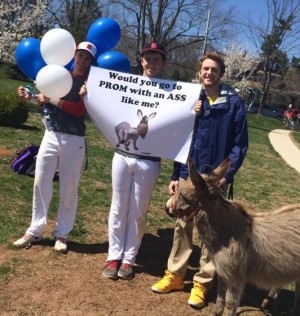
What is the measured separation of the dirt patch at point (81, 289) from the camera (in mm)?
4047

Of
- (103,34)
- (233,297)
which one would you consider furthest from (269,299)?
(103,34)

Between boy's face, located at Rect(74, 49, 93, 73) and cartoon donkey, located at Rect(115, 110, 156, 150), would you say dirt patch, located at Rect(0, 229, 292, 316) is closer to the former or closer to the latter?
cartoon donkey, located at Rect(115, 110, 156, 150)

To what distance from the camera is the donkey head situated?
3.53 meters

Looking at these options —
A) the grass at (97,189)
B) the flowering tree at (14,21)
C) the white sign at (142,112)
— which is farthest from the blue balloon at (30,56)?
the flowering tree at (14,21)

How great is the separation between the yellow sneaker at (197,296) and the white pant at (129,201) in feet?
2.57

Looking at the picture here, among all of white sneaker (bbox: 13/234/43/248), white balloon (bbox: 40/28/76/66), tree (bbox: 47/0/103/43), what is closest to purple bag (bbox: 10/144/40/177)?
white sneaker (bbox: 13/234/43/248)

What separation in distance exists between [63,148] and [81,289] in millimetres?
1591

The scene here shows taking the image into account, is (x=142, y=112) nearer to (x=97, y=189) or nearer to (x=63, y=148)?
(x=63, y=148)

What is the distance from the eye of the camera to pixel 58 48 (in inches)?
192

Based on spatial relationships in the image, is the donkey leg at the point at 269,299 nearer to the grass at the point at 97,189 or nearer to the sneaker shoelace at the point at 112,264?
the sneaker shoelace at the point at 112,264

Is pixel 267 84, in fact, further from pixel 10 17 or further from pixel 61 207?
pixel 61 207

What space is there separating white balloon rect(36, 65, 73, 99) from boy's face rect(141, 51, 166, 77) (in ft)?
2.92

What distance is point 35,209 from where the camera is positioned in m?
5.14

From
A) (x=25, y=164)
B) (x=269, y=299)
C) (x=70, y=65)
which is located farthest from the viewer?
(x=25, y=164)
